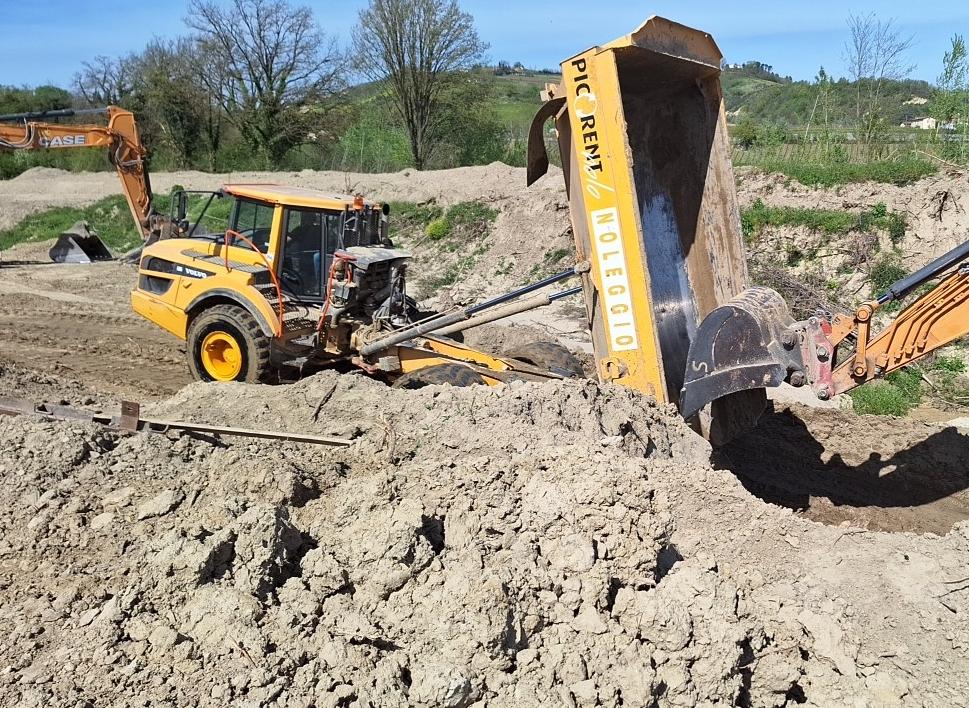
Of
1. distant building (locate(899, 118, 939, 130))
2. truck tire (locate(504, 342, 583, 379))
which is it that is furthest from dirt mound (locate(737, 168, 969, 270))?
truck tire (locate(504, 342, 583, 379))

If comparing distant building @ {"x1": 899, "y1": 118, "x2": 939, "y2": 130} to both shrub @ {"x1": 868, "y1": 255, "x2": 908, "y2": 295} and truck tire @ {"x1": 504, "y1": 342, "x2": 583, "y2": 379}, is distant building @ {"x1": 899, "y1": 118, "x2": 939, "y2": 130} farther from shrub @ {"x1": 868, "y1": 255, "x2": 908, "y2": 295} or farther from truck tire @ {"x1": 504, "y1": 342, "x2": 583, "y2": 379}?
truck tire @ {"x1": 504, "y1": 342, "x2": 583, "y2": 379}

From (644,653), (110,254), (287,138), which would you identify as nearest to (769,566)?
(644,653)

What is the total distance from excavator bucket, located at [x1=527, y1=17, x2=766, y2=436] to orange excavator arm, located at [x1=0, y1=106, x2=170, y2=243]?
291 inches

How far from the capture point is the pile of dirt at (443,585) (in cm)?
272

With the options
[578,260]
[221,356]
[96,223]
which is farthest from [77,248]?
[578,260]

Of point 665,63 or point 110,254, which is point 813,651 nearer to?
point 665,63

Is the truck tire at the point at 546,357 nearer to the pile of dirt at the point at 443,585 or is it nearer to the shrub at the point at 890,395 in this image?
the shrub at the point at 890,395

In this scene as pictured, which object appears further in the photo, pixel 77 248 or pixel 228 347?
pixel 77 248

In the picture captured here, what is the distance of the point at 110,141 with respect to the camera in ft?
38.8

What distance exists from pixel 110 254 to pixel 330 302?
10.7 meters

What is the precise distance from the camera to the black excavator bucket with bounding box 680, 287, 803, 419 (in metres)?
4.49

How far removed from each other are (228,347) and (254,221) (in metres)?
1.14

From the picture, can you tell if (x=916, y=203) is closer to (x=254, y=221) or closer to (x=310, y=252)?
(x=310, y=252)

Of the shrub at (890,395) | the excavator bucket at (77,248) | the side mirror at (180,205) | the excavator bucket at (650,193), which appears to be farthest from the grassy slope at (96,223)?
the shrub at (890,395)
